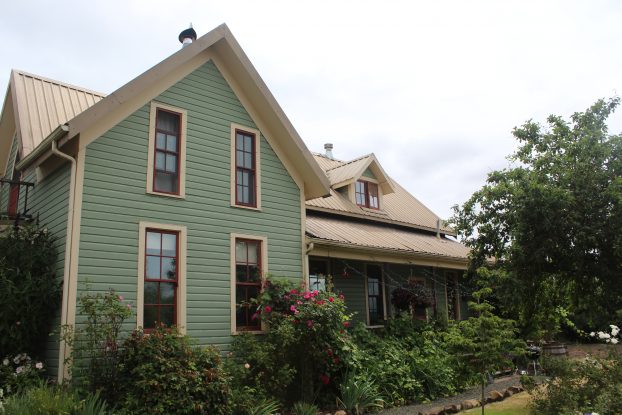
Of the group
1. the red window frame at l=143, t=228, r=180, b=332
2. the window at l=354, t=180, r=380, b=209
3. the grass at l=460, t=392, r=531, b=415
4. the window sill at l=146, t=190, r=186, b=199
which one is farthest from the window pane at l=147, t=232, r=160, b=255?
the window at l=354, t=180, r=380, b=209

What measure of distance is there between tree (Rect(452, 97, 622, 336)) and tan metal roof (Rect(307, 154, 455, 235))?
326cm

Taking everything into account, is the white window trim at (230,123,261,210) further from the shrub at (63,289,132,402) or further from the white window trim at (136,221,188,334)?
the shrub at (63,289,132,402)

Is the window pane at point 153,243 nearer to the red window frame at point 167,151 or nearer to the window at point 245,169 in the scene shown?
the red window frame at point 167,151

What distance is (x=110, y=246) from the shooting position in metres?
9.90

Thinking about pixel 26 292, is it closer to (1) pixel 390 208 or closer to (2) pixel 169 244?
(2) pixel 169 244

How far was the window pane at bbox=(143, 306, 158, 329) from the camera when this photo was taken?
10117mm

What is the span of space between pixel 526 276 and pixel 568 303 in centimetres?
327

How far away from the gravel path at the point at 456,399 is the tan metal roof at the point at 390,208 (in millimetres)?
4894

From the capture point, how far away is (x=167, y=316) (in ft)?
34.1

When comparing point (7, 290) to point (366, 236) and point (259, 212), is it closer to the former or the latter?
point (259, 212)

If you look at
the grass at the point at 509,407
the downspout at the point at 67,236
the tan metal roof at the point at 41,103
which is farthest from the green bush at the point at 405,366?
the tan metal roof at the point at 41,103

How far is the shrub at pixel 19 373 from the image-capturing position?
8.64 meters

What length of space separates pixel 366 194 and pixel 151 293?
416 inches

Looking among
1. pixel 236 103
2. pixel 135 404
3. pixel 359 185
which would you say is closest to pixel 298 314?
pixel 135 404
